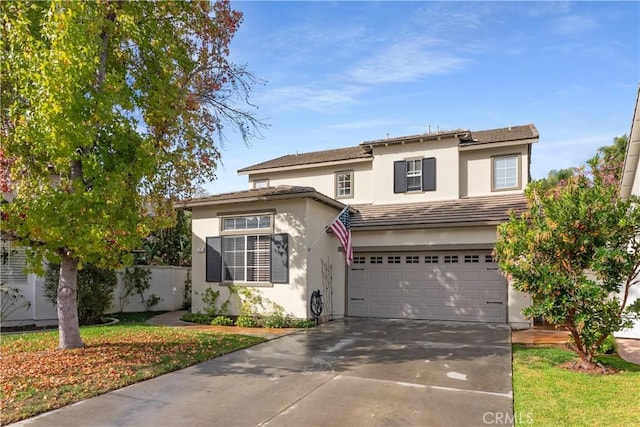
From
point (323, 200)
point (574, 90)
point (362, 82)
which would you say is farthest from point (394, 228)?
point (574, 90)

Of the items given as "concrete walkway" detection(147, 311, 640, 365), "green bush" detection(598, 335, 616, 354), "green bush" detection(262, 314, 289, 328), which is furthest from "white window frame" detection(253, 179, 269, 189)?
"green bush" detection(598, 335, 616, 354)

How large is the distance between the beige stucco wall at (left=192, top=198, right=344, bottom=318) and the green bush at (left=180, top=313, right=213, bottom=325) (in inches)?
14.6

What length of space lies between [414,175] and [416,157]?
0.69 m

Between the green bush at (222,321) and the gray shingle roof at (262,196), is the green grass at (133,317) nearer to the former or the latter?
the green bush at (222,321)

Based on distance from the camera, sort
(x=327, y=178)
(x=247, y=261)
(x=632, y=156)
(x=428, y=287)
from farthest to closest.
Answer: (x=327, y=178)
(x=428, y=287)
(x=247, y=261)
(x=632, y=156)

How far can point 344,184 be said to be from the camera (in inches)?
691

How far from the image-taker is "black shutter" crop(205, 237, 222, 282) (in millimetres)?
14109

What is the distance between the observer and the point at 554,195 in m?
8.06

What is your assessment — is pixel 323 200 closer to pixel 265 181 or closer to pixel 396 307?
pixel 396 307

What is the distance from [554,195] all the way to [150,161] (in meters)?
7.67

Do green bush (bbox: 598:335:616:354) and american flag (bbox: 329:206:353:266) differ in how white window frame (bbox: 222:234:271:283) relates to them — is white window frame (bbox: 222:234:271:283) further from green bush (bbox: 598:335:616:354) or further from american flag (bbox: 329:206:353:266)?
green bush (bbox: 598:335:616:354)

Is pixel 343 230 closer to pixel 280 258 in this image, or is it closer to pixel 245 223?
pixel 280 258

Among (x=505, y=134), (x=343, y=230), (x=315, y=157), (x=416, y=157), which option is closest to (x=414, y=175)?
(x=416, y=157)

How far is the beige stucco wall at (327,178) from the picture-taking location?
17.1 m
